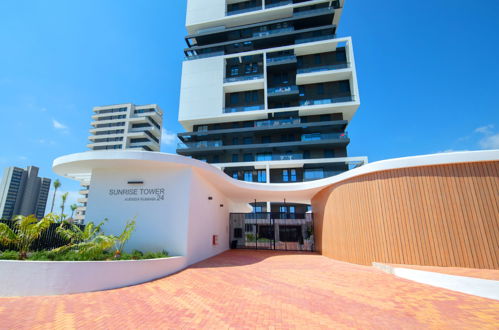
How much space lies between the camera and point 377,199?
7961 millimetres

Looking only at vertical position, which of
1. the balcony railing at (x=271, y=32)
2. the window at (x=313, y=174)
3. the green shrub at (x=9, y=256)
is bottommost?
the green shrub at (x=9, y=256)

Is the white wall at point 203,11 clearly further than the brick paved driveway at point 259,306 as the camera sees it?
Yes

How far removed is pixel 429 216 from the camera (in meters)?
6.84

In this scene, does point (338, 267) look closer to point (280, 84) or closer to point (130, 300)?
point (130, 300)

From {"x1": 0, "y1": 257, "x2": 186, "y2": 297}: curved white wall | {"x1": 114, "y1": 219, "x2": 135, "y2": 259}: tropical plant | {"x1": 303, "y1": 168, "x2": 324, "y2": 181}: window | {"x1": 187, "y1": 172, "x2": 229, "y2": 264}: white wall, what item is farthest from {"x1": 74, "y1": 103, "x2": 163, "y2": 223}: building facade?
{"x1": 0, "y1": 257, "x2": 186, "y2": 297}: curved white wall

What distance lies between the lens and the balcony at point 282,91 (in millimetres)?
31297

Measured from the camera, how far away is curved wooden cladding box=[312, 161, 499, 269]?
6289 millimetres

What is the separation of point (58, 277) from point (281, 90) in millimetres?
31301

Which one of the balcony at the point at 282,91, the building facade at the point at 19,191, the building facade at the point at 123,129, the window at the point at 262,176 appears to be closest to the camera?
the balcony at the point at 282,91

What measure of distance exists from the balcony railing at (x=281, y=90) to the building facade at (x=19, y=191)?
88.2m

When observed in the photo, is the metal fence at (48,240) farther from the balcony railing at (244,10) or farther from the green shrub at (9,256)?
the balcony railing at (244,10)

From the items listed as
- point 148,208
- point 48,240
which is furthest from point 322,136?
point 48,240

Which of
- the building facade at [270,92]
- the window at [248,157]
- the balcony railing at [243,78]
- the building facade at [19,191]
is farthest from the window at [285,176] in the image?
the building facade at [19,191]

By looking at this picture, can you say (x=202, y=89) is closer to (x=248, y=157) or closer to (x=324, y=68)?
(x=248, y=157)
